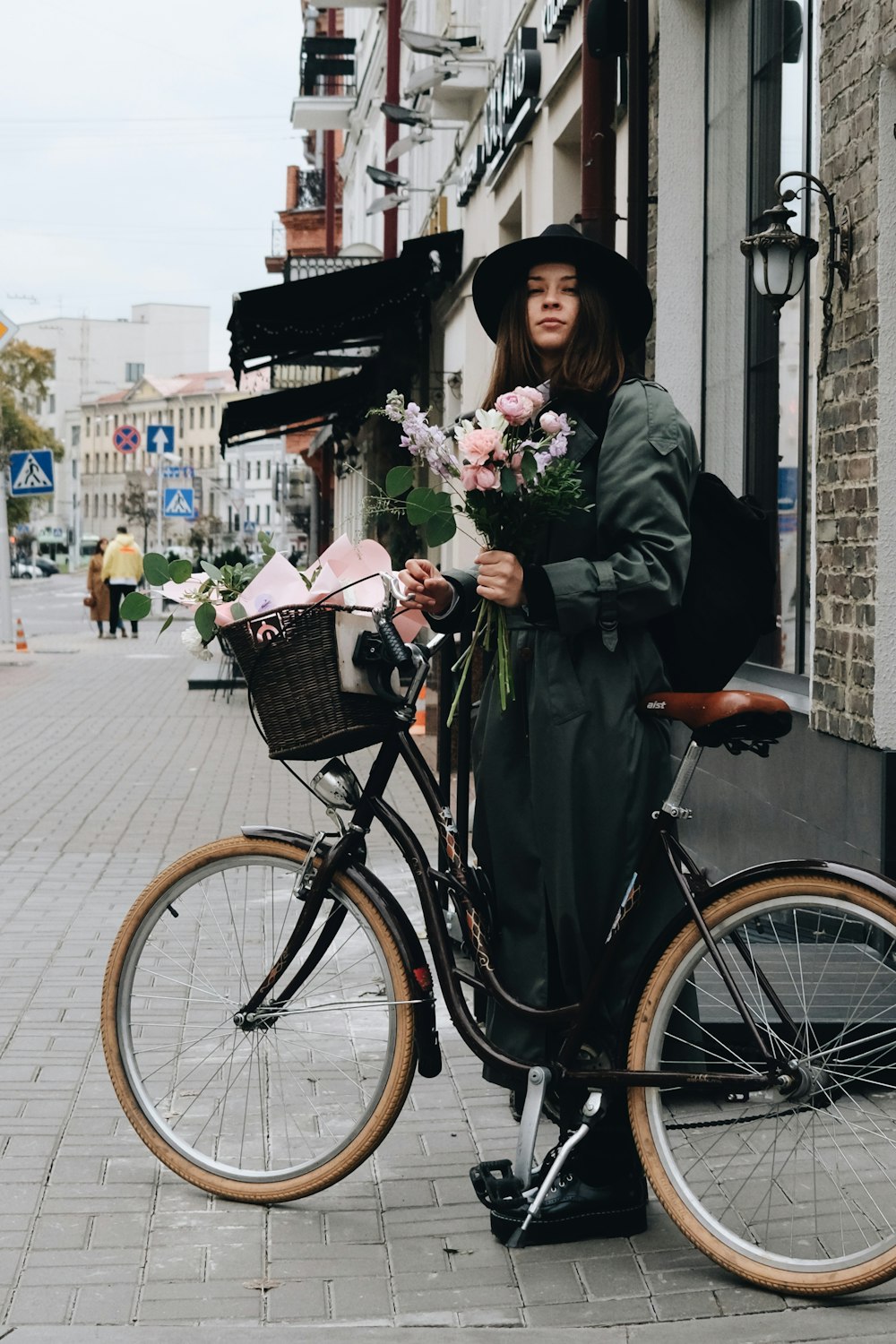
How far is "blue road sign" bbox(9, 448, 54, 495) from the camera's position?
86.9 feet

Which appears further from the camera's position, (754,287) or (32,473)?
(32,473)

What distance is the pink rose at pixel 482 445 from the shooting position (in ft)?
11.0

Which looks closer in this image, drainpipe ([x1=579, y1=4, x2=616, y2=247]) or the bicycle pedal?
the bicycle pedal

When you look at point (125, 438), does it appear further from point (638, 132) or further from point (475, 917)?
point (475, 917)

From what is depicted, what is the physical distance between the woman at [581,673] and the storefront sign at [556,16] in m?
7.85

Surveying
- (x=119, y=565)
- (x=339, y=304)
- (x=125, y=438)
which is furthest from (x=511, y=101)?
(x=125, y=438)

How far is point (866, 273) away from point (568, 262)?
2.26 m

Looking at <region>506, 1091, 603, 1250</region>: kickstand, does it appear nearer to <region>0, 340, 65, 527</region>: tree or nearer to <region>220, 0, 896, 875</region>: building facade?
<region>220, 0, 896, 875</region>: building facade


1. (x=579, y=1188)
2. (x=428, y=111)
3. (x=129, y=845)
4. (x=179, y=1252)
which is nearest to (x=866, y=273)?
(x=579, y=1188)

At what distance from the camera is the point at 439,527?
3418mm

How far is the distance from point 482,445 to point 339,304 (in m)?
12.8

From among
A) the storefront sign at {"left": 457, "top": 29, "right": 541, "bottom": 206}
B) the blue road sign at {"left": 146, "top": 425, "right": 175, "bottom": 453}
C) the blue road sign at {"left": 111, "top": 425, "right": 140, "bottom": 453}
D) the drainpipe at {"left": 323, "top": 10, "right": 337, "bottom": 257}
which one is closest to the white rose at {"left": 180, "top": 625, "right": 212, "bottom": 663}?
the storefront sign at {"left": 457, "top": 29, "right": 541, "bottom": 206}

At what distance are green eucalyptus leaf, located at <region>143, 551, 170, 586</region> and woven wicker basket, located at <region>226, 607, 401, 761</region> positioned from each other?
0.65ft

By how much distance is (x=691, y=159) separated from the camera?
8727mm
